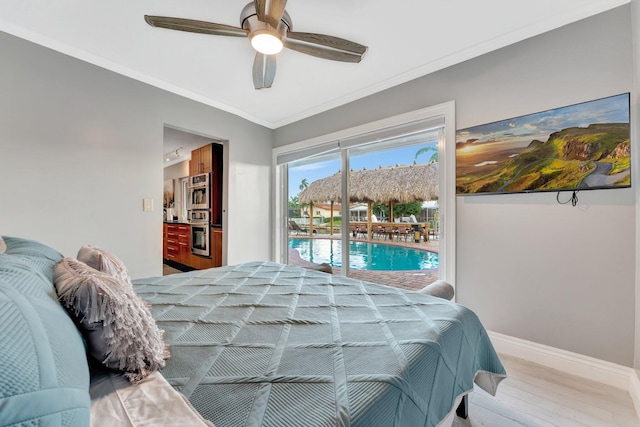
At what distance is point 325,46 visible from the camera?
174 centimetres

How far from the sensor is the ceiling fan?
4.88ft

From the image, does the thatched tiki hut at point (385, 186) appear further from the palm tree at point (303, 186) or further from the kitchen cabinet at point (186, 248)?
the kitchen cabinet at point (186, 248)

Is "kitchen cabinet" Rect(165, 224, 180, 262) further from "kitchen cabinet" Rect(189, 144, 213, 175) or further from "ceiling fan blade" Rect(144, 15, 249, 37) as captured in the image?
"ceiling fan blade" Rect(144, 15, 249, 37)

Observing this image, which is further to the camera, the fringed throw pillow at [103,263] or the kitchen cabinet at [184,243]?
the kitchen cabinet at [184,243]

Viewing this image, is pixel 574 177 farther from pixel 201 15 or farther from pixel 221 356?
pixel 201 15

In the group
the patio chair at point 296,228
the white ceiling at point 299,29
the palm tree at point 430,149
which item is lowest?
the patio chair at point 296,228

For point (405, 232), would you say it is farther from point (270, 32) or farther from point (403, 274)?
point (270, 32)

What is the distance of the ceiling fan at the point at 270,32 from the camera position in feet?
4.88

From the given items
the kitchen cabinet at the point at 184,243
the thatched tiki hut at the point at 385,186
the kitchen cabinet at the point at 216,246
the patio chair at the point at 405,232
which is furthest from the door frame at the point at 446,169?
Result: the kitchen cabinet at the point at 184,243

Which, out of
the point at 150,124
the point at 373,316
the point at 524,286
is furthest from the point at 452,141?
the point at 150,124

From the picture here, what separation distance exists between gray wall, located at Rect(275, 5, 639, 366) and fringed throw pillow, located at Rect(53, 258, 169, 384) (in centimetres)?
242

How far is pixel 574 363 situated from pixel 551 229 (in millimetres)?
943

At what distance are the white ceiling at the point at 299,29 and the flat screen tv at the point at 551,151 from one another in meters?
0.68

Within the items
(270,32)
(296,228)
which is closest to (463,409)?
(270,32)
